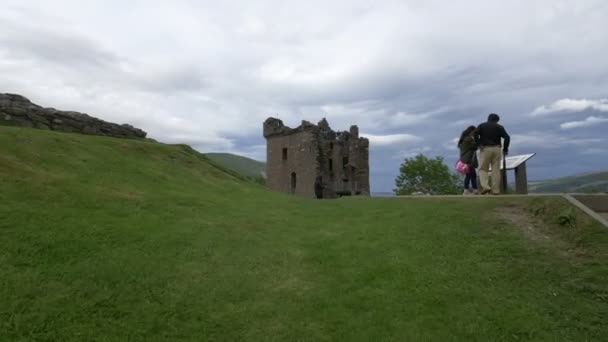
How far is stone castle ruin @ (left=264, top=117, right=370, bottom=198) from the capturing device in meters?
39.6

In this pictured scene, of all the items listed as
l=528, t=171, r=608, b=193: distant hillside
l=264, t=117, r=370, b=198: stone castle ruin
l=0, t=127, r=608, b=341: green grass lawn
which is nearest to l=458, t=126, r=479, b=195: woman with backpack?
l=0, t=127, r=608, b=341: green grass lawn

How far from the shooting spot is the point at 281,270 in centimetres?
773

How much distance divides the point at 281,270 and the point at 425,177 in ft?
180

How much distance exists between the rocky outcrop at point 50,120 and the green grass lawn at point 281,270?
20.4ft

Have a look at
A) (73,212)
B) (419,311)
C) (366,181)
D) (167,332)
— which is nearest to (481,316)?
(419,311)

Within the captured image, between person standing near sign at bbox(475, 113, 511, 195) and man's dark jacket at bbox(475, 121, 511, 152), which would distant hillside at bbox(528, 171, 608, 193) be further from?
man's dark jacket at bbox(475, 121, 511, 152)

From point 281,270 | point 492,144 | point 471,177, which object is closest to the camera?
point 281,270

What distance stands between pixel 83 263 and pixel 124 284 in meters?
0.93

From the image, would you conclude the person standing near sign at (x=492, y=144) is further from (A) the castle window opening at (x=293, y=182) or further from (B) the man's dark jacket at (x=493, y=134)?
(A) the castle window opening at (x=293, y=182)

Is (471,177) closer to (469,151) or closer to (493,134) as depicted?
(469,151)

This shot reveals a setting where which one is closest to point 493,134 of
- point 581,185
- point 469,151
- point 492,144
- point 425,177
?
point 492,144

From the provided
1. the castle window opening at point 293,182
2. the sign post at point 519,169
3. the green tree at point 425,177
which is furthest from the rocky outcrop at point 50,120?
the green tree at point 425,177

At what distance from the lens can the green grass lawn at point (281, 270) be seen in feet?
18.3

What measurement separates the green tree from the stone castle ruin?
53.0ft
